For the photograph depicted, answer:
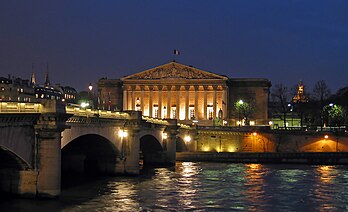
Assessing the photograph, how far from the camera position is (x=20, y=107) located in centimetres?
4159

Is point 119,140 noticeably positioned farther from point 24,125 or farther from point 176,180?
point 24,125

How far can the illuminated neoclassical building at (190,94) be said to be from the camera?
177m

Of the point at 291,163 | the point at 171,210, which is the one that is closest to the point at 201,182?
the point at 171,210

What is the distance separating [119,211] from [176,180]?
23318mm

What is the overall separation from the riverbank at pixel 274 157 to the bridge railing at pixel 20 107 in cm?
5770

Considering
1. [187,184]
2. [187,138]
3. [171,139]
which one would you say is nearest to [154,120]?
[171,139]

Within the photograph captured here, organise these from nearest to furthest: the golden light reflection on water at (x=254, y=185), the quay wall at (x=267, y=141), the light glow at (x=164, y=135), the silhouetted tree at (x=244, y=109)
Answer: the golden light reflection on water at (x=254, y=185), the light glow at (x=164, y=135), the quay wall at (x=267, y=141), the silhouetted tree at (x=244, y=109)

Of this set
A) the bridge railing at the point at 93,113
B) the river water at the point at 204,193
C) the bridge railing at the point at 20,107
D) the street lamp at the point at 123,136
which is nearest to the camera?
the bridge railing at the point at 20,107

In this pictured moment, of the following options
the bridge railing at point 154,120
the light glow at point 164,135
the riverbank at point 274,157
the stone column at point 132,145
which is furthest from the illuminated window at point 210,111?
the stone column at point 132,145

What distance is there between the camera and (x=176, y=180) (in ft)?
215

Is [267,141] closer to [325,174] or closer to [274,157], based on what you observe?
[274,157]

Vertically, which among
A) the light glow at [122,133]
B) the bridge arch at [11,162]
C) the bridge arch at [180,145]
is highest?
the light glow at [122,133]

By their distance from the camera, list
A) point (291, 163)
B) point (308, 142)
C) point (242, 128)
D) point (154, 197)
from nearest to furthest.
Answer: point (154, 197), point (291, 163), point (308, 142), point (242, 128)

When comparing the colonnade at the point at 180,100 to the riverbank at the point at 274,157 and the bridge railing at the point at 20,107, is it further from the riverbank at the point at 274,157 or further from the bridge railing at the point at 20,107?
the bridge railing at the point at 20,107
